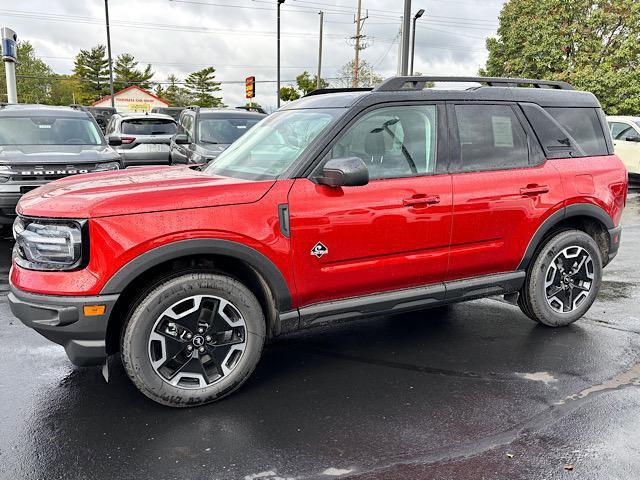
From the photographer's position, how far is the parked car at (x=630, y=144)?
14.0 m

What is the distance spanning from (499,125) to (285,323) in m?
2.22

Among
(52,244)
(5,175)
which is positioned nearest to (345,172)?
(52,244)

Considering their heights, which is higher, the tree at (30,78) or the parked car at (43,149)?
the tree at (30,78)

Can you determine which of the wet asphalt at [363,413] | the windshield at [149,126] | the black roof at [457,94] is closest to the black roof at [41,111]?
the windshield at [149,126]

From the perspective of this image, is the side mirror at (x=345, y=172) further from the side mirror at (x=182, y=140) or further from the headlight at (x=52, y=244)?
the side mirror at (x=182, y=140)

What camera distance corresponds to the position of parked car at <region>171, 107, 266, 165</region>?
10.3 meters

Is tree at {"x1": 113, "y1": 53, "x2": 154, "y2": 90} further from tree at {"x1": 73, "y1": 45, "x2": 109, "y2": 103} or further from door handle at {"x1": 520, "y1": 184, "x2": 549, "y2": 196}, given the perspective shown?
door handle at {"x1": 520, "y1": 184, "x2": 549, "y2": 196}

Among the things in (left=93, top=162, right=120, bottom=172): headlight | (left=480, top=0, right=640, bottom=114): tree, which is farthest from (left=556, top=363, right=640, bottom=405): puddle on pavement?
(left=480, top=0, right=640, bottom=114): tree

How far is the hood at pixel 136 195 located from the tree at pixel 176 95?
93.8 m

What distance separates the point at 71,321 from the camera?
2.91 metres

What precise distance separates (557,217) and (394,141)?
60.2 inches

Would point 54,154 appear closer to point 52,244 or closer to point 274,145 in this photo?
point 274,145

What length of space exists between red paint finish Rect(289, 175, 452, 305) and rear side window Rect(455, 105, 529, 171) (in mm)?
334

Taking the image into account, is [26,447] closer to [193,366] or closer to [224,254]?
[193,366]
